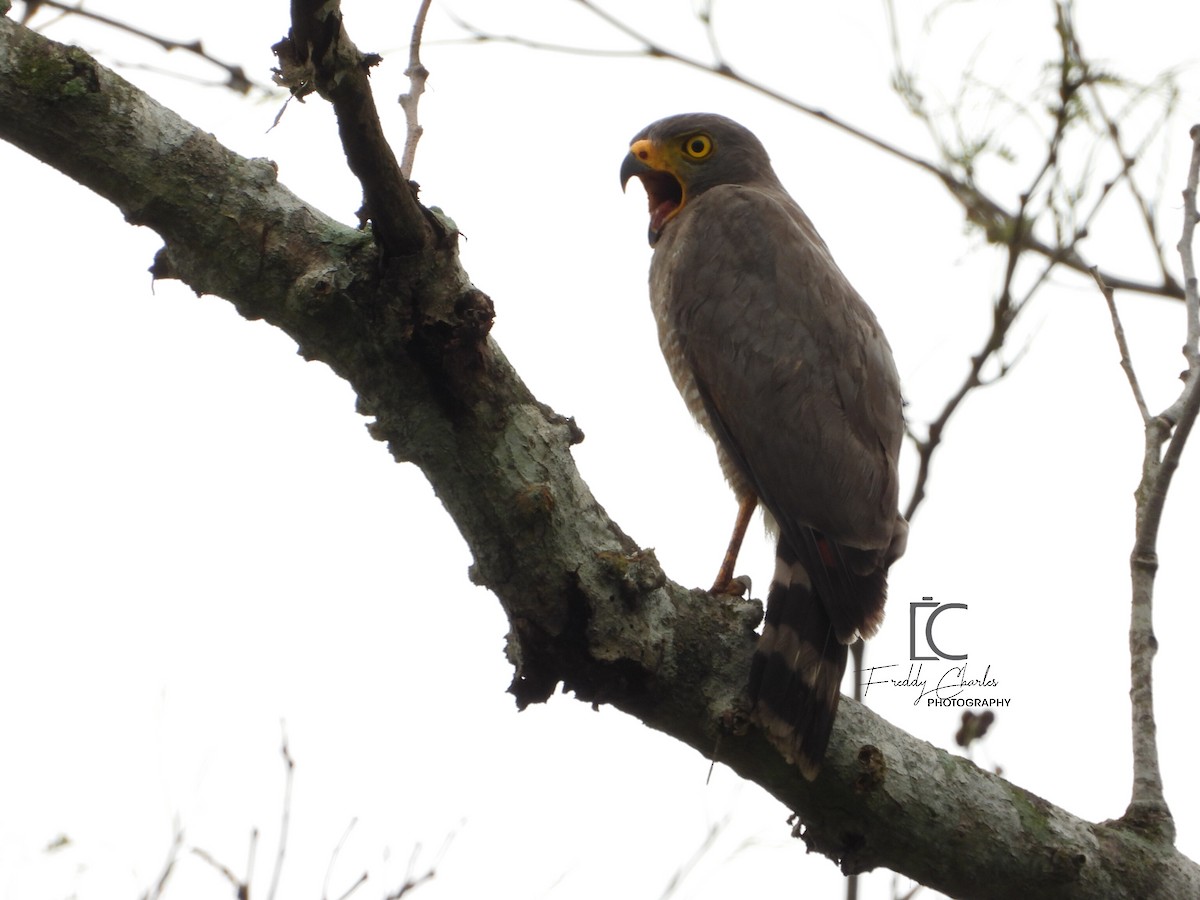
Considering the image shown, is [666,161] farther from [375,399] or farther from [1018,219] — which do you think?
[375,399]

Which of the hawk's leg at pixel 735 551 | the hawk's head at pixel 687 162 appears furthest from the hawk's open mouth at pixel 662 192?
the hawk's leg at pixel 735 551

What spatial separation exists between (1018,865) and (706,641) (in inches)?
35.3

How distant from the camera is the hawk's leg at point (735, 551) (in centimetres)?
349

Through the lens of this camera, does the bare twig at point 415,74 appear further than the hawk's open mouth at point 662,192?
No

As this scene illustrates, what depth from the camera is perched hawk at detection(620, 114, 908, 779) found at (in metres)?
2.92

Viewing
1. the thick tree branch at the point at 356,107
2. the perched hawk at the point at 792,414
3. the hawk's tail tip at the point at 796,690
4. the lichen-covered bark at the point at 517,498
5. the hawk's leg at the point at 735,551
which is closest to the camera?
the thick tree branch at the point at 356,107

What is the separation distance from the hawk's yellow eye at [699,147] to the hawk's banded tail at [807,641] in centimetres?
220

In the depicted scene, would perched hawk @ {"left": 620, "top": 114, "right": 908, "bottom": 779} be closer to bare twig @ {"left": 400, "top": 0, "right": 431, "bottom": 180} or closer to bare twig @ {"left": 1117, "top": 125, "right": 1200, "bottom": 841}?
bare twig @ {"left": 1117, "top": 125, "right": 1200, "bottom": 841}

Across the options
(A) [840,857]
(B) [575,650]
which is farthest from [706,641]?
(A) [840,857]

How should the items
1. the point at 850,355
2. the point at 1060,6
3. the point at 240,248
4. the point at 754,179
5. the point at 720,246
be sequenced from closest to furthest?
the point at 240,248 < the point at 1060,6 < the point at 850,355 < the point at 720,246 < the point at 754,179

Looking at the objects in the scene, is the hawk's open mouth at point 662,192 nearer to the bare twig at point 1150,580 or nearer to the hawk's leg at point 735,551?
the hawk's leg at point 735,551

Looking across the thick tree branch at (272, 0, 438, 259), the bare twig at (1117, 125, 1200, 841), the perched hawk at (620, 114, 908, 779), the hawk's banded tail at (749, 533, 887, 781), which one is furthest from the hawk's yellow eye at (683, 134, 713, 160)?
the thick tree branch at (272, 0, 438, 259)

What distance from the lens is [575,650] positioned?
2711mm

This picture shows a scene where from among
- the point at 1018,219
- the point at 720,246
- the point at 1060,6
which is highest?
the point at 1060,6
